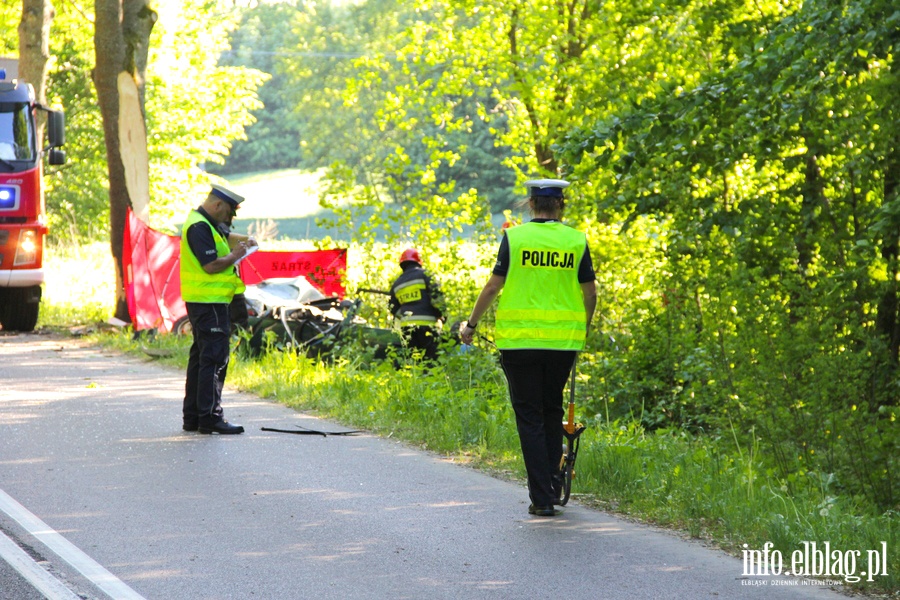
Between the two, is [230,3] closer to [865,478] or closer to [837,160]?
[837,160]

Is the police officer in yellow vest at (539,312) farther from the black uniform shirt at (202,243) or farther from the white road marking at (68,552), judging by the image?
the black uniform shirt at (202,243)

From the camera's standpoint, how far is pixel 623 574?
5.87 m

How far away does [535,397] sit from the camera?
23.1 feet

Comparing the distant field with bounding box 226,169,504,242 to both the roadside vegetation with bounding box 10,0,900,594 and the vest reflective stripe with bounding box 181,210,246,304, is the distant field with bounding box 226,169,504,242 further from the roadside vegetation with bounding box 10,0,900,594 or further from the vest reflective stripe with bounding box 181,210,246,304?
the vest reflective stripe with bounding box 181,210,246,304

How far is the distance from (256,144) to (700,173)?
88.7 metres

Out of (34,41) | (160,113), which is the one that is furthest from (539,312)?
(160,113)

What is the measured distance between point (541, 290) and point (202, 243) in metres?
3.47

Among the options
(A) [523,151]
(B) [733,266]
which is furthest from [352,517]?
(A) [523,151]

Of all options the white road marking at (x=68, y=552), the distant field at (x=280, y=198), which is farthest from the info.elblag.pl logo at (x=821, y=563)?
the distant field at (x=280, y=198)

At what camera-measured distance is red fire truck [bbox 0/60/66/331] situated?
1700 centimetres

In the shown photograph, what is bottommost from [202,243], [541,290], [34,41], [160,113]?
[541,290]

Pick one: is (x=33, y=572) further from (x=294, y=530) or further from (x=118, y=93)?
(x=118, y=93)

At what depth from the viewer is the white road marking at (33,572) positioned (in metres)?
5.50

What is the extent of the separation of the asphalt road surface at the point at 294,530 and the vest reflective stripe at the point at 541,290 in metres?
1.03
